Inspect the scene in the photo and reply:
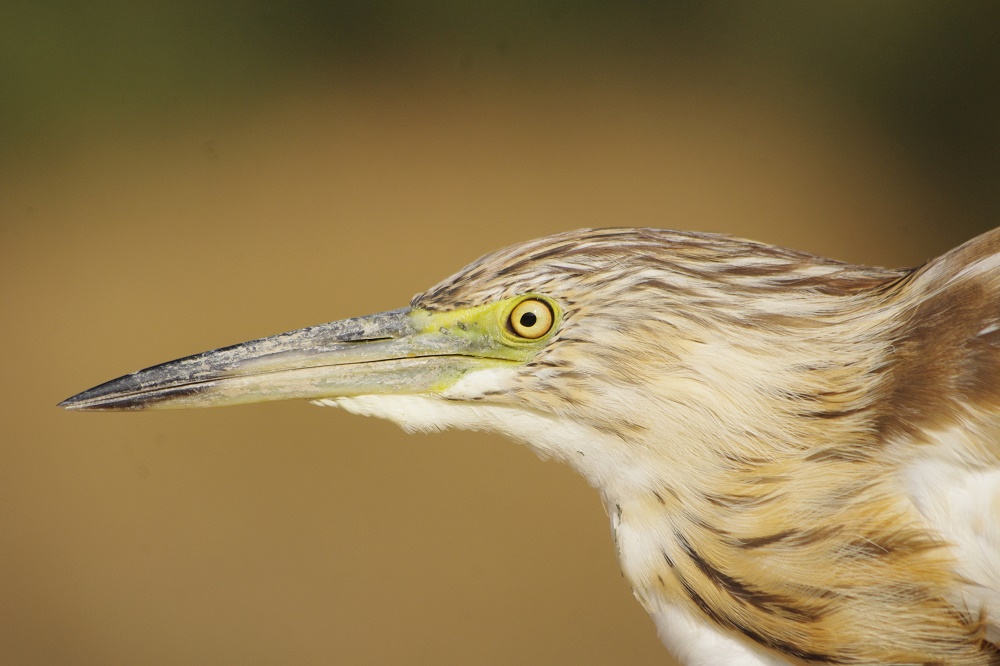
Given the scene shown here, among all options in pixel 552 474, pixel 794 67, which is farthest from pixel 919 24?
pixel 552 474

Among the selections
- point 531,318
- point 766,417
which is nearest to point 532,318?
point 531,318

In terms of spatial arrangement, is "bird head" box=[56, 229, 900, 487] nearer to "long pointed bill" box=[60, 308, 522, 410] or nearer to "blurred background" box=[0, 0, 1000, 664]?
"long pointed bill" box=[60, 308, 522, 410]

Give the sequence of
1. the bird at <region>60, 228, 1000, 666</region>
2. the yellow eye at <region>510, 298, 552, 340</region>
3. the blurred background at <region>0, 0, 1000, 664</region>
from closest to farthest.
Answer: the bird at <region>60, 228, 1000, 666</region> → the yellow eye at <region>510, 298, 552, 340</region> → the blurred background at <region>0, 0, 1000, 664</region>

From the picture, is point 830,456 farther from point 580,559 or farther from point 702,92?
point 702,92

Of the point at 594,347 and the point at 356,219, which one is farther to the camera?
the point at 356,219

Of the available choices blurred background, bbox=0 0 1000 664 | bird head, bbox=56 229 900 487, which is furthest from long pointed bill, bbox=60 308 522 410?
blurred background, bbox=0 0 1000 664

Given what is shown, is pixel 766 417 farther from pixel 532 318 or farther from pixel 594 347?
pixel 532 318

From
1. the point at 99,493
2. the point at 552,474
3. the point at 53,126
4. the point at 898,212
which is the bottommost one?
the point at 552,474
